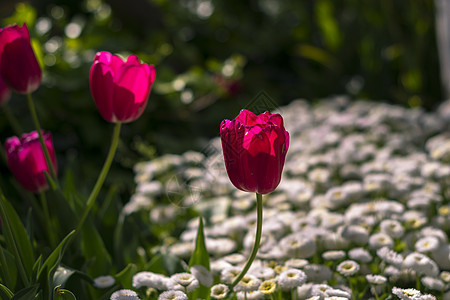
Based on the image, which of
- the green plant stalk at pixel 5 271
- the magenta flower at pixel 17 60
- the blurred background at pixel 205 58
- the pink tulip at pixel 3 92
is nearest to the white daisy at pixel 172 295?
the green plant stalk at pixel 5 271

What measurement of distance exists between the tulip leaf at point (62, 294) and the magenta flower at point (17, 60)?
1.26ft

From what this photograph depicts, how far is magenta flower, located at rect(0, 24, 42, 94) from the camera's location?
0.91 metres

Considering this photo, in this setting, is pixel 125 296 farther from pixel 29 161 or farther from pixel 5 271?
pixel 29 161

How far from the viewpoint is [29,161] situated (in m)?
1.02

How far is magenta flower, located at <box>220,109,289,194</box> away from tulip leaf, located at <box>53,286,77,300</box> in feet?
1.08

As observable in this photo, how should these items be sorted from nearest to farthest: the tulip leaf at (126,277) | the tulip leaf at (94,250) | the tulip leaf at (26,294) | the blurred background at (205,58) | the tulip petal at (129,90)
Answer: the tulip leaf at (26,294) < the tulip petal at (129,90) < the tulip leaf at (126,277) < the tulip leaf at (94,250) < the blurred background at (205,58)

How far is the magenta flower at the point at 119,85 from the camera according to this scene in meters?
0.90

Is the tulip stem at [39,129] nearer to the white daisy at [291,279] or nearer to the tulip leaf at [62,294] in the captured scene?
the tulip leaf at [62,294]

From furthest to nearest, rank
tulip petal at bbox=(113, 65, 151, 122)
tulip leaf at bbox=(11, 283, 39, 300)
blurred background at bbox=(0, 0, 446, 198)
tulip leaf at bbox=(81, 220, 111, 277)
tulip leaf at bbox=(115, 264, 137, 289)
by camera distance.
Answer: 1. blurred background at bbox=(0, 0, 446, 198)
2. tulip leaf at bbox=(81, 220, 111, 277)
3. tulip leaf at bbox=(115, 264, 137, 289)
4. tulip petal at bbox=(113, 65, 151, 122)
5. tulip leaf at bbox=(11, 283, 39, 300)

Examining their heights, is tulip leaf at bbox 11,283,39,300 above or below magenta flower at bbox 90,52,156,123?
below

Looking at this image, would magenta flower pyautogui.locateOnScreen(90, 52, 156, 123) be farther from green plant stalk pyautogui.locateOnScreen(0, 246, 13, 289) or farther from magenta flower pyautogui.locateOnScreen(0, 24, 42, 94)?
green plant stalk pyautogui.locateOnScreen(0, 246, 13, 289)

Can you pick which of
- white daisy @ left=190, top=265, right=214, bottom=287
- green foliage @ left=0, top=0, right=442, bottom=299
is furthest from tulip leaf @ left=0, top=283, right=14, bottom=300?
white daisy @ left=190, top=265, right=214, bottom=287

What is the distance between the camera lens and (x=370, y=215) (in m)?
1.32

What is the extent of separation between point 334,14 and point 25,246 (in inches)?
113
